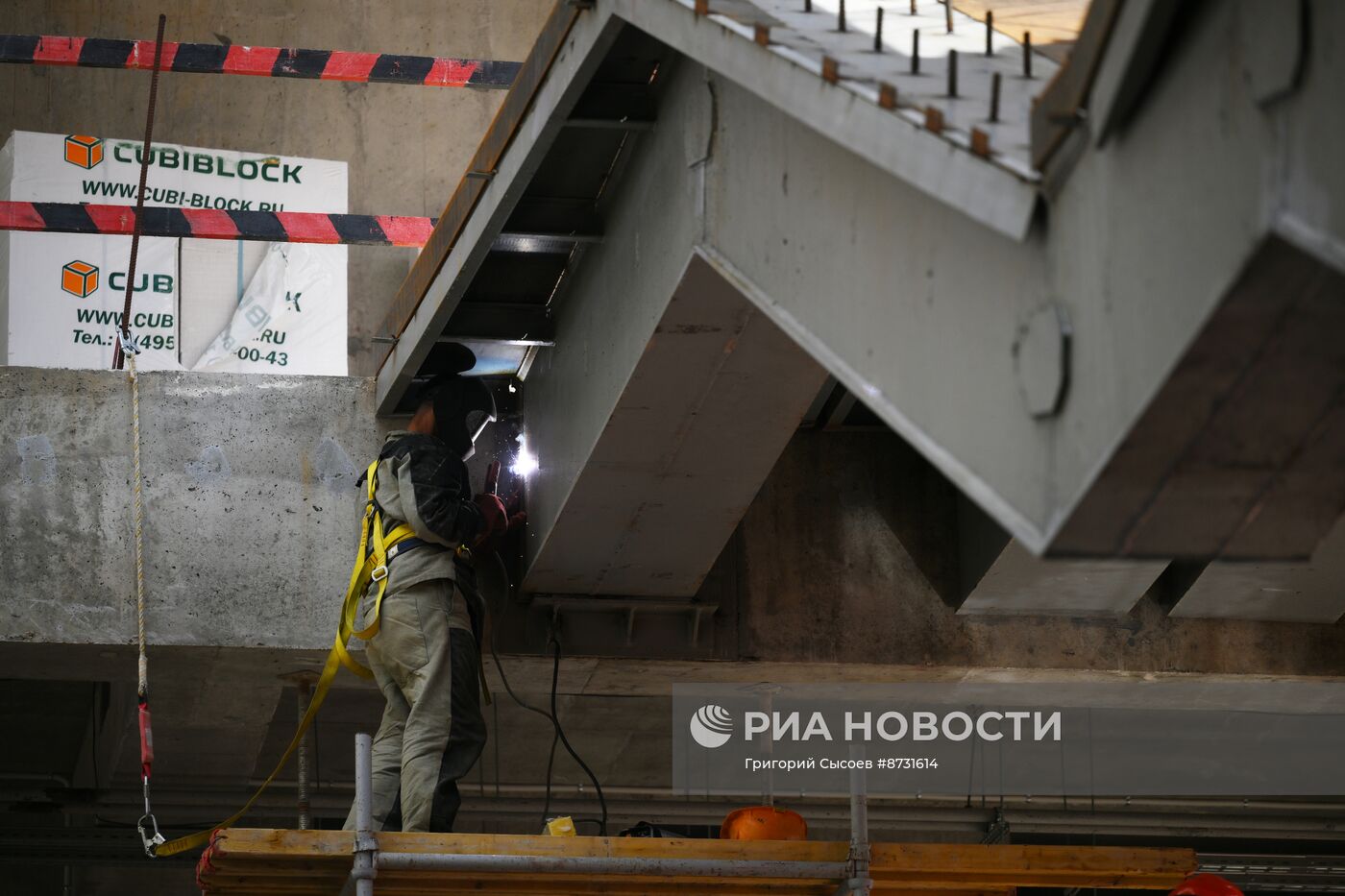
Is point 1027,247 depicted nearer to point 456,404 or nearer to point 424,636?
point 424,636

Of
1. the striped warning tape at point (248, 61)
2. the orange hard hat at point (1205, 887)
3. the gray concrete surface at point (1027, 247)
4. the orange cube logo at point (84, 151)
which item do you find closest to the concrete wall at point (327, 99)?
the orange cube logo at point (84, 151)

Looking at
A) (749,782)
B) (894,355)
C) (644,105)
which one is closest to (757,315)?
(644,105)

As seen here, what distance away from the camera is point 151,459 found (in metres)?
6.79

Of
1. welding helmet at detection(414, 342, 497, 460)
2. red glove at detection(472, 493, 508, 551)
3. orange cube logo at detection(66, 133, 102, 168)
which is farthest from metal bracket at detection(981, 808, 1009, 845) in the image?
orange cube logo at detection(66, 133, 102, 168)

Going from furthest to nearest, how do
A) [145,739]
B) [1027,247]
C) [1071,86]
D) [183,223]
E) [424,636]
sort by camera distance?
[183,223] < [424,636] < [145,739] < [1027,247] < [1071,86]

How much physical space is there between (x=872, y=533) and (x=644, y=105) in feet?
8.85

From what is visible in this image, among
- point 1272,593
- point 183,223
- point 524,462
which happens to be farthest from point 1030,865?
point 183,223

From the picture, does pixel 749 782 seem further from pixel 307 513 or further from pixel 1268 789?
pixel 307 513

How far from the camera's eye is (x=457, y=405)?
6.66 m

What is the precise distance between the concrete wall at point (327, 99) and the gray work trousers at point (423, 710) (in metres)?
4.87

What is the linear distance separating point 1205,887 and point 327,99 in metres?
7.43

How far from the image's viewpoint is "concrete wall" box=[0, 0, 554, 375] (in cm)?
1066

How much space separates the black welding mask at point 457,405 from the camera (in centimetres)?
663

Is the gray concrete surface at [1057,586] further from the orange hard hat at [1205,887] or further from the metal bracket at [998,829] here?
the metal bracket at [998,829]
